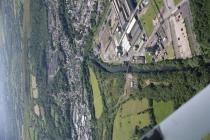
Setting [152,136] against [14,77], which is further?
[14,77]

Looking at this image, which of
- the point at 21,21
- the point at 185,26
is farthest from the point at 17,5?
the point at 185,26

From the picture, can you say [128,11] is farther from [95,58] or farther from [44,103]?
[44,103]

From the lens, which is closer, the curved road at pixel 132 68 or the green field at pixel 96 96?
the curved road at pixel 132 68

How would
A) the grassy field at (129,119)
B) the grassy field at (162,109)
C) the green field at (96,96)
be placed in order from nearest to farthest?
1. the grassy field at (162,109)
2. the grassy field at (129,119)
3. the green field at (96,96)

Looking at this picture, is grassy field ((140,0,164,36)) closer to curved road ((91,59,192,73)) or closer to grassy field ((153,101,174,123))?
curved road ((91,59,192,73))

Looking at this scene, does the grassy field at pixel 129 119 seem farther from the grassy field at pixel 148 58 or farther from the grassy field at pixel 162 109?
the grassy field at pixel 148 58

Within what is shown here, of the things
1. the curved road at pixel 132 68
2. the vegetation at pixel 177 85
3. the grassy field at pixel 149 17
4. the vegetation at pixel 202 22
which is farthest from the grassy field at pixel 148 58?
the vegetation at pixel 202 22

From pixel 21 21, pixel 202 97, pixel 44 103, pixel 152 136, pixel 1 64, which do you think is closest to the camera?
pixel 152 136
